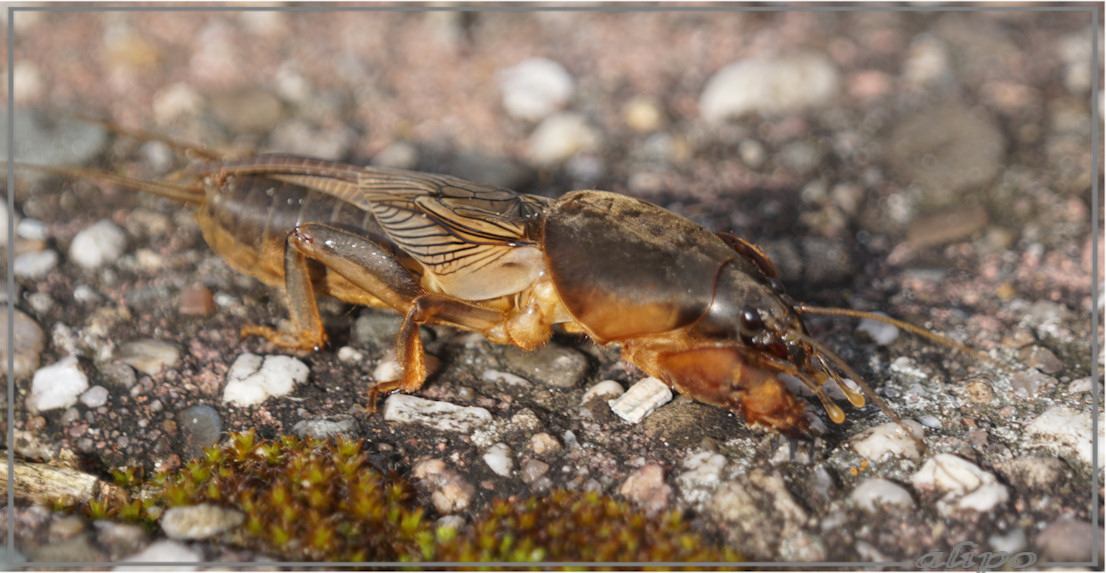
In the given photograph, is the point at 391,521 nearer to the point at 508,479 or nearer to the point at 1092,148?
the point at 508,479

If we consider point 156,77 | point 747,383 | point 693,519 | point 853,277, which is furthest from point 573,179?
point 156,77

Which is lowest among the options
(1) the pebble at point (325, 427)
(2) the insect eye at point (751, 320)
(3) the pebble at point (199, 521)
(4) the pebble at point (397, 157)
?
(3) the pebble at point (199, 521)

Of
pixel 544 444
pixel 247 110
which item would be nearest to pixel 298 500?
pixel 544 444

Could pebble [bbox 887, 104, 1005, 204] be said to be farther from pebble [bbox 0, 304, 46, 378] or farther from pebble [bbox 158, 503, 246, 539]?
pebble [bbox 0, 304, 46, 378]

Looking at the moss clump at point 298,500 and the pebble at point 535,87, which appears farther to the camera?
the pebble at point 535,87

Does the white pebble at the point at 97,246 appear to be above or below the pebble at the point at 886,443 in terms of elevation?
above

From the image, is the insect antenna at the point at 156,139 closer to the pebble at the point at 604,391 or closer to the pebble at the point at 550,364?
the pebble at the point at 550,364

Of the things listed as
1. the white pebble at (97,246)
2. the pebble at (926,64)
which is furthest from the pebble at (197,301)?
the pebble at (926,64)

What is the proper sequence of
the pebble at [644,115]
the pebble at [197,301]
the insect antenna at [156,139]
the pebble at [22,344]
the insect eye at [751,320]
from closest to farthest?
1. the insect eye at [751,320]
2. the pebble at [22,344]
3. the pebble at [197,301]
4. the insect antenna at [156,139]
5. the pebble at [644,115]
